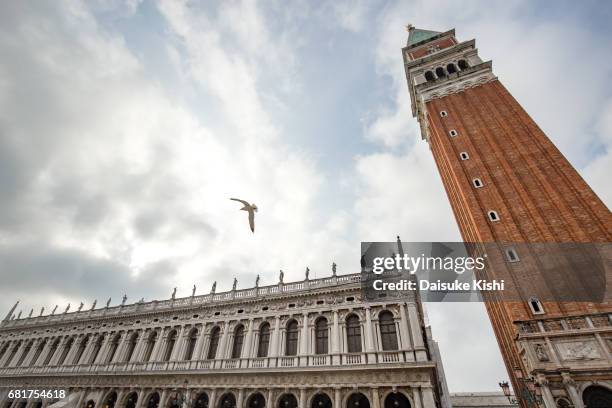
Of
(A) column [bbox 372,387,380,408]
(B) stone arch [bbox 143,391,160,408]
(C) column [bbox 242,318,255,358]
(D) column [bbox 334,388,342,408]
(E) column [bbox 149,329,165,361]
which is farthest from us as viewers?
(E) column [bbox 149,329,165,361]

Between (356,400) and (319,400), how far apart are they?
7.96 feet

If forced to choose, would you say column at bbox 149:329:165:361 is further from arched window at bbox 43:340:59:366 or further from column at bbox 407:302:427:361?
column at bbox 407:302:427:361

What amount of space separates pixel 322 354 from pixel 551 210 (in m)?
17.8

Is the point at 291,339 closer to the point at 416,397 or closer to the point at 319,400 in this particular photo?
the point at 319,400

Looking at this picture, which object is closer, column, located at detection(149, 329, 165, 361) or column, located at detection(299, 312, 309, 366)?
column, located at detection(299, 312, 309, 366)

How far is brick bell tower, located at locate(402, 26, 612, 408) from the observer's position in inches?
534

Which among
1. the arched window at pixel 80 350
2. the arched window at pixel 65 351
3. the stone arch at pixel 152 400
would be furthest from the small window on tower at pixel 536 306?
the arched window at pixel 65 351

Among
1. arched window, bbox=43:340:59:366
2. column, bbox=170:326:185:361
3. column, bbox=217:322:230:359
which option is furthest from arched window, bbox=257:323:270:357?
arched window, bbox=43:340:59:366

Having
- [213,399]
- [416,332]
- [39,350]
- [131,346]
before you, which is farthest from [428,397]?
[39,350]

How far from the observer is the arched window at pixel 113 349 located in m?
28.7

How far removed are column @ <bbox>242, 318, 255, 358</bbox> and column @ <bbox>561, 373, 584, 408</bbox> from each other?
18586 mm

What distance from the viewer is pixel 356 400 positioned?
18969 mm

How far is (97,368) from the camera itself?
92.1 ft

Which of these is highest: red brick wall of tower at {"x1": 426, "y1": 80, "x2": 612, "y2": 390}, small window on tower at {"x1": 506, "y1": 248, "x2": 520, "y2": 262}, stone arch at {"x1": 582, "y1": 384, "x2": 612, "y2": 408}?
red brick wall of tower at {"x1": 426, "y1": 80, "x2": 612, "y2": 390}
